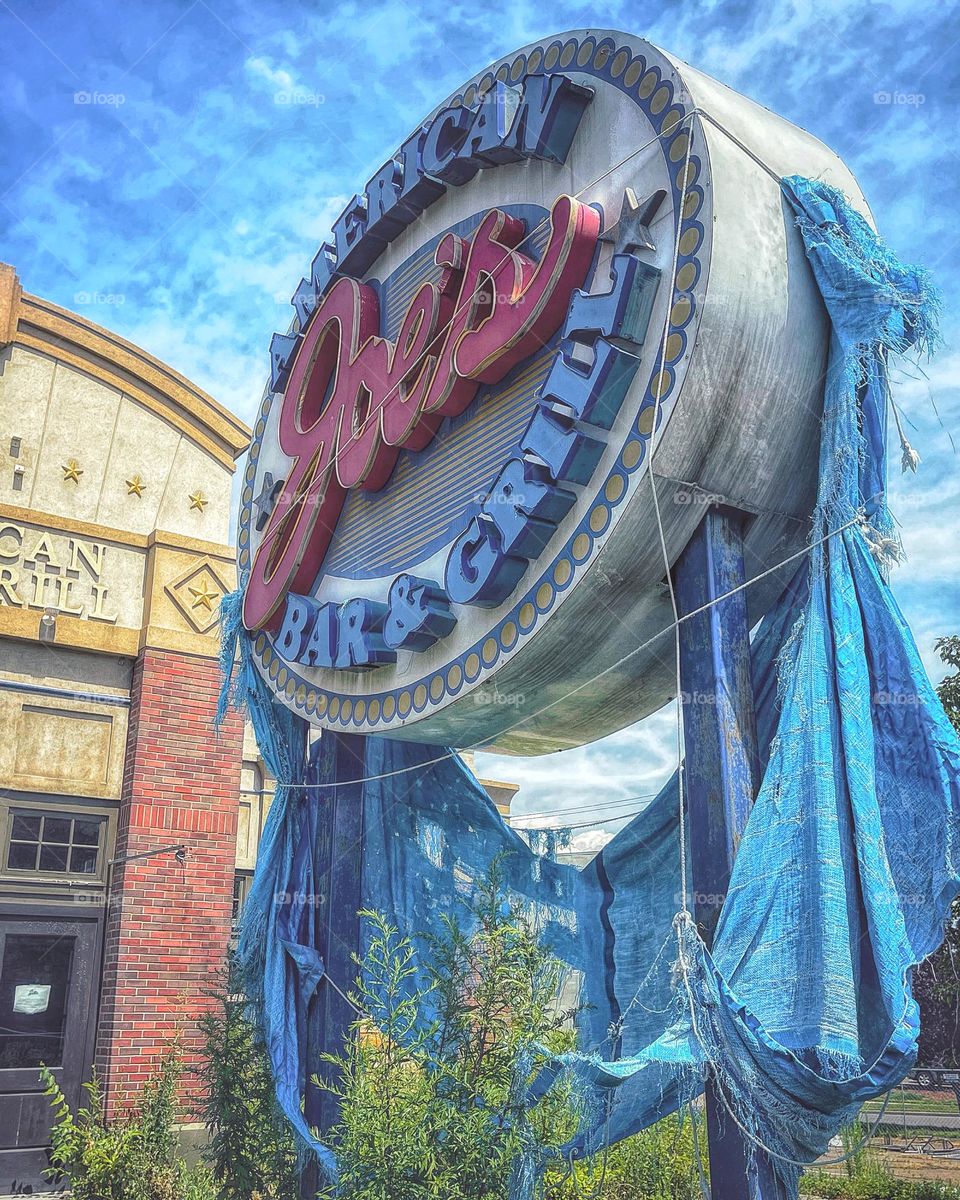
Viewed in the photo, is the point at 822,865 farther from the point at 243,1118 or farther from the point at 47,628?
the point at 47,628

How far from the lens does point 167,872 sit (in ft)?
33.1

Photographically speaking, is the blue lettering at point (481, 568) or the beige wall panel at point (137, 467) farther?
the beige wall panel at point (137, 467)

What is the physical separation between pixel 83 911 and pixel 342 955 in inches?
169

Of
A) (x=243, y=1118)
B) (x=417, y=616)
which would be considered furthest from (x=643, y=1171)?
(x=417, y=616)

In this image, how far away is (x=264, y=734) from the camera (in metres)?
7.47

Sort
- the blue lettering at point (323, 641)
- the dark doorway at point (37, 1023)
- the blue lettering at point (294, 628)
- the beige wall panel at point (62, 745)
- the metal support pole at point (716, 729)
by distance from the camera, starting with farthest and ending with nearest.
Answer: the beige wall panel at point (62, 745), the dark doorway at point (37, 1023), the blue lettering at point (294, 628), the blue lettering at point (323, 641), the metal support pole at point (716, 729)

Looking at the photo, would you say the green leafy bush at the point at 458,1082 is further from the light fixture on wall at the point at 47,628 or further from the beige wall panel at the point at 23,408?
the beige wall panel at the point at 23,408

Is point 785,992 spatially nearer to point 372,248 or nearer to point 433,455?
point 433,455

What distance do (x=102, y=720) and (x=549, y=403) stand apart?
686cm

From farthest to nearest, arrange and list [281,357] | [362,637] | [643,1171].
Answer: [281,357] < [643,1171] < [362,637]

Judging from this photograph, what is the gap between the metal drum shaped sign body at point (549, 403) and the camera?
15.4 feet

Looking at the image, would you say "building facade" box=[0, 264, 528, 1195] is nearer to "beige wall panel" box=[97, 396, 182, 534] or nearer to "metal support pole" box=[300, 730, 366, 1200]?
"beige wall panel" box=[97, 396, 182, 534]

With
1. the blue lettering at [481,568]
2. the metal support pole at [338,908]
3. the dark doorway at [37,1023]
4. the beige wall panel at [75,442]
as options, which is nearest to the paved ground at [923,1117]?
the dark doorway at [37,1023]

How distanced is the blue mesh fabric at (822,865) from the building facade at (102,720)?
453 centimetres
